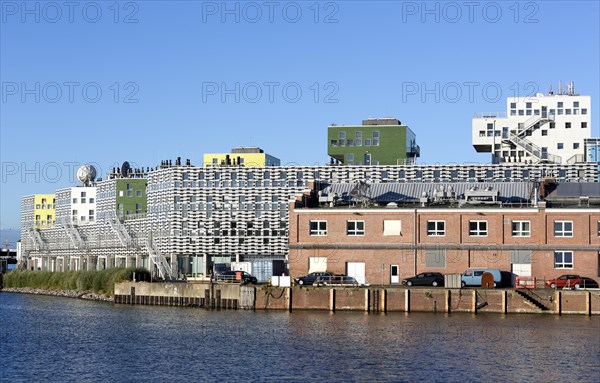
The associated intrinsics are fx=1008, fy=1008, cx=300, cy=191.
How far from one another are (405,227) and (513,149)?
52158 mm

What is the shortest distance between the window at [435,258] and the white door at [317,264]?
10042 mm

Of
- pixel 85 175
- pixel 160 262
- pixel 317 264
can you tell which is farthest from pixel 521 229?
pixel 85 175

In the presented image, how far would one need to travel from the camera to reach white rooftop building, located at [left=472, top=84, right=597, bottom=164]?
468ft

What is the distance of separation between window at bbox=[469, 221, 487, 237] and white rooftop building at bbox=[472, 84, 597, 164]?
4485 cm

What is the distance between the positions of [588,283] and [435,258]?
47.4ft

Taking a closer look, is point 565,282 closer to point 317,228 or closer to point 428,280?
point 428,280

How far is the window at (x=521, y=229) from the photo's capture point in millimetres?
96250

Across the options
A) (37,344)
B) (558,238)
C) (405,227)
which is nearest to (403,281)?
(405,227)

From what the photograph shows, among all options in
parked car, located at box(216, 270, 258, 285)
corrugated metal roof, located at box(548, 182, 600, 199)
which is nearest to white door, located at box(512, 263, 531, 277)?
corrugated metal roof, located at box(548, 182, 600, 199)

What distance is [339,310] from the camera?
91438 millimetres

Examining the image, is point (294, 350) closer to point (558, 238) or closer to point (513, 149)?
point (558, 238)

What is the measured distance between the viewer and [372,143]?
479 feet

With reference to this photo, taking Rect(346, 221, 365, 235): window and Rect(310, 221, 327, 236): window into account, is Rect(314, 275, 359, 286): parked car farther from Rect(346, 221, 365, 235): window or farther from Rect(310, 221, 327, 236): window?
Rect(310, 221, 327, 236): window

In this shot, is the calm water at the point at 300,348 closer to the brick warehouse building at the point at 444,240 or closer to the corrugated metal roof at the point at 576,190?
the brick warehouse building at the point at 444,240
